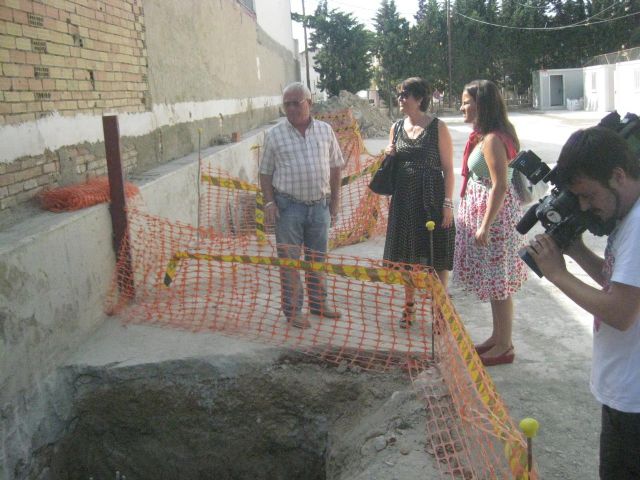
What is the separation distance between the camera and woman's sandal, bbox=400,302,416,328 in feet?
13.7

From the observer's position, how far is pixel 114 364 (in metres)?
3.84

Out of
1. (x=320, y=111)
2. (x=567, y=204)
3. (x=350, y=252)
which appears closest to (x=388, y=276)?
(x=567, y=204)

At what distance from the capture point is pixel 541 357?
402 centimetres

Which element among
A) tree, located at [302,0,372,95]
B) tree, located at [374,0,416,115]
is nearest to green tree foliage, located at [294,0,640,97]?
tree, located at [374,0,416,115]

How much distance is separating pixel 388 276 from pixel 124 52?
3742 millimetres

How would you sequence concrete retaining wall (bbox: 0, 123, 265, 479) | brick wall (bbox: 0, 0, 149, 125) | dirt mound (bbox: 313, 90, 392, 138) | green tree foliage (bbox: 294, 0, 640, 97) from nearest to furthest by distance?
concrete retaining wall (bbox: 0, 123, 265, 479), brick wall (bbox: 0, 0, 149, 125), dirt mound (bbox: 313, 90, 392, 138), green tree foliage (bbox: 294, 0, 640, 97)

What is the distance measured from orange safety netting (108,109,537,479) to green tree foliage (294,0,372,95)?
30.3 meters

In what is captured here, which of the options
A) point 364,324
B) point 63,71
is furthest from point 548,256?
point 63,71

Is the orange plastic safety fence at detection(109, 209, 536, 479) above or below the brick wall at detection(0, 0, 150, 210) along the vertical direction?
below

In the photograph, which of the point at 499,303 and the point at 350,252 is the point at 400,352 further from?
the point at 350,252

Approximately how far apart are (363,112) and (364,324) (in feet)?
76.0

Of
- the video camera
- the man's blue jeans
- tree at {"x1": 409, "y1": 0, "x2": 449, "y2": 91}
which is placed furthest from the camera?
tree at {"x1": 409, "y1": 0, "x2": 449, "y2": 91}

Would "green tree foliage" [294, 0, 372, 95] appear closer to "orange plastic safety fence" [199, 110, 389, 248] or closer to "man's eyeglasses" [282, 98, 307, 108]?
"orange plastic safety fence" [199, 110, 389, 248]

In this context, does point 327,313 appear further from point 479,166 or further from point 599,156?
point 599,156
